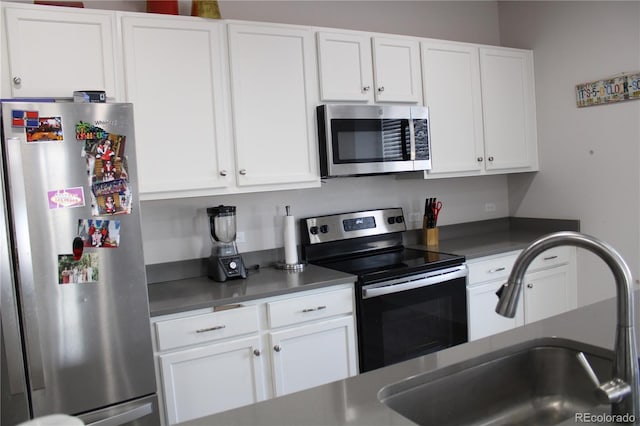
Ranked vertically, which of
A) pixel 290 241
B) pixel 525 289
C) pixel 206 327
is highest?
pixel 290 241

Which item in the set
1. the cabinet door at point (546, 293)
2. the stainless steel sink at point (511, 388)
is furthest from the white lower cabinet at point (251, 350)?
the cabinet door at point (546, 293)

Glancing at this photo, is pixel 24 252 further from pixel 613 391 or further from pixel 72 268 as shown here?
pixel 613 391

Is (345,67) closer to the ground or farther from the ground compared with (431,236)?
farther from the ground

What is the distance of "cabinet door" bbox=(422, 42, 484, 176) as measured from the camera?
331 centimetres

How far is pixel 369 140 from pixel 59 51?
1692mm

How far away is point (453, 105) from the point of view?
11.2 feet

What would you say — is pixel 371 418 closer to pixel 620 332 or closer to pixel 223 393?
pixel 620 332

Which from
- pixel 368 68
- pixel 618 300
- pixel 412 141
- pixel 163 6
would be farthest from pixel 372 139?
pixel 618 300

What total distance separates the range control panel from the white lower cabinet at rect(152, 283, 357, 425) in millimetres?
634

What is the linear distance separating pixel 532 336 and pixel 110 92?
81.4 inches

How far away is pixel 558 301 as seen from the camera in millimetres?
3516

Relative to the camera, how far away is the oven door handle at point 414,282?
8.68 ft

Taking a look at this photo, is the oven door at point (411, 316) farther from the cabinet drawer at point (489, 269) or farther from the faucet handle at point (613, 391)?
the faucet handle at point (613, 391)

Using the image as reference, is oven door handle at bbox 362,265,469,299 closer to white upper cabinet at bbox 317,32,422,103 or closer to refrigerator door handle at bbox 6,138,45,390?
white upper cabinet at bbox 317,32,422,103
